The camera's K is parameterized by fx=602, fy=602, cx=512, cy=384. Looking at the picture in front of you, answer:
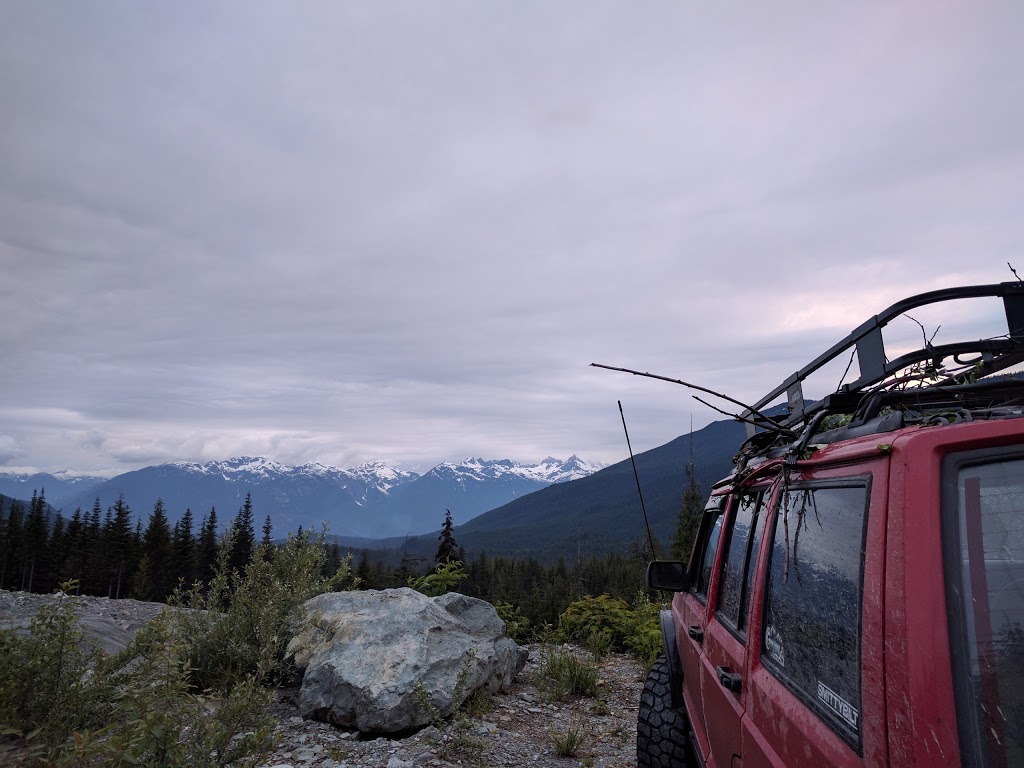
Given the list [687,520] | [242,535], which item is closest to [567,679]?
[242,535]

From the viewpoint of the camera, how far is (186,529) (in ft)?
194

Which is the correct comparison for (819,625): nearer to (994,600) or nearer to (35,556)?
(994,600)

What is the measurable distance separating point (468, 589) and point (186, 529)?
93.7ft

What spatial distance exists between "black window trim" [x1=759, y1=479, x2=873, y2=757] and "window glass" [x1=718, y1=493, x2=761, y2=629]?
0.41 meters

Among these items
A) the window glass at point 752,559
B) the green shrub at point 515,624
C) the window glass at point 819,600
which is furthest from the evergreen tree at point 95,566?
the window glass at point 819,600

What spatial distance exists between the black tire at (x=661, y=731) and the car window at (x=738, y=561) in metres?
1.24

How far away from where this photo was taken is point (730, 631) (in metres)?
2.84

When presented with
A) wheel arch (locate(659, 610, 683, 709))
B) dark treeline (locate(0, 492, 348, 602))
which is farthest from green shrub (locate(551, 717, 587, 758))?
dark treeline (locate(0, 492, 348, 602))

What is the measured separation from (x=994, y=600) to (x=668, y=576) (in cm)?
315

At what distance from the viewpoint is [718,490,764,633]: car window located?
2.77m

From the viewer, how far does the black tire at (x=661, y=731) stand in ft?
12.8

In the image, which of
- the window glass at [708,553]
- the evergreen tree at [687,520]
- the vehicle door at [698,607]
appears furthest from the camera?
the evergreen tree at [687,520]

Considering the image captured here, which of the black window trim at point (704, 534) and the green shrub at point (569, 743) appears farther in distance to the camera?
the green shrub at point (569, 743)

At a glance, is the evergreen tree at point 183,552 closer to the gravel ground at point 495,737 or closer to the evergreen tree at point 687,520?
the evergreen tree at point 687,520
